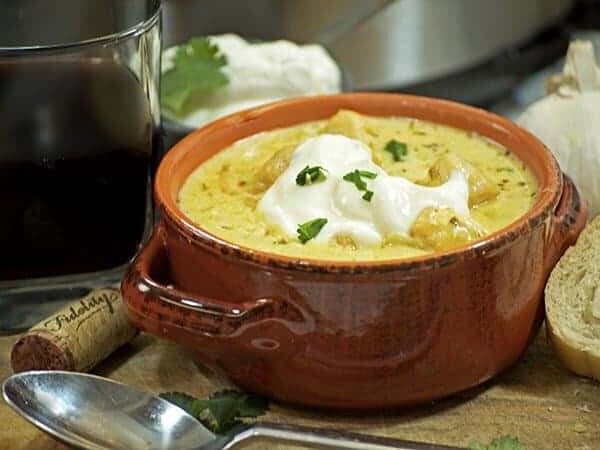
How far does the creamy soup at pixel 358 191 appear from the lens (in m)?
1.45

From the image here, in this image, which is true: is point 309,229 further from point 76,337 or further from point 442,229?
point 76,337

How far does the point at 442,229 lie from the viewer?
1426 mm

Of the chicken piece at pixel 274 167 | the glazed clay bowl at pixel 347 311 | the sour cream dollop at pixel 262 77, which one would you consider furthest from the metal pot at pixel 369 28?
the glazed clay bowl at pixel 347 311

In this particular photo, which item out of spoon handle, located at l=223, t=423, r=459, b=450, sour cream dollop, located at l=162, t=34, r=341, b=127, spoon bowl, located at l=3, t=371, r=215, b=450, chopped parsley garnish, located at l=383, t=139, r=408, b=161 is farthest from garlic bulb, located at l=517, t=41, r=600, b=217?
spoon bowl, located at l=3, t=371, r=215, b=450

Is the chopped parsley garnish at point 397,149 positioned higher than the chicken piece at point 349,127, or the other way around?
the chicken piece at point 349,127

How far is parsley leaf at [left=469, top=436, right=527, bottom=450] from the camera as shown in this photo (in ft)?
4.60

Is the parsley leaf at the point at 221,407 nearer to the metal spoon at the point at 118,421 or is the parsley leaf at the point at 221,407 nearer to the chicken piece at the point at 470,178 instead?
the metal spoon at the point at 118,421

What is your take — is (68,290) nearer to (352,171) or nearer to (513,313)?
(352,171)

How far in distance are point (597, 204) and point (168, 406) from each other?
0.78 meters

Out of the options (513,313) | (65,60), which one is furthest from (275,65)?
(513,313)

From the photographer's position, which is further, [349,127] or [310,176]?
[349,127]

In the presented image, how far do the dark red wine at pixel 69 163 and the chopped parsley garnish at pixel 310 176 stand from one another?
0.29 m

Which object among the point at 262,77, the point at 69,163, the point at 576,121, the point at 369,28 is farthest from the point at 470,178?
the point at 369,28

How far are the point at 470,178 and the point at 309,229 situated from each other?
0.23m
